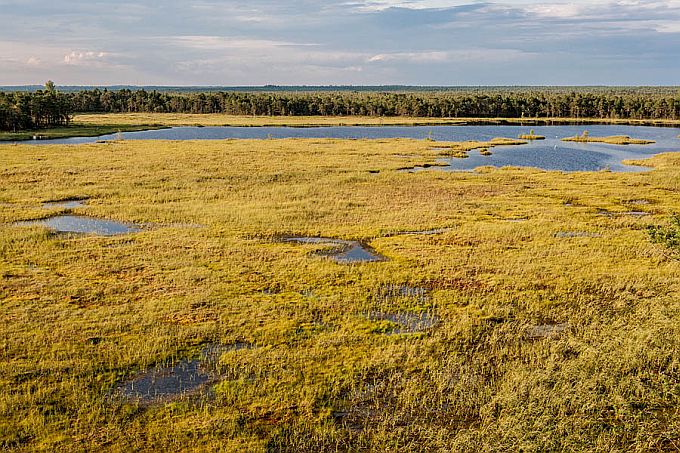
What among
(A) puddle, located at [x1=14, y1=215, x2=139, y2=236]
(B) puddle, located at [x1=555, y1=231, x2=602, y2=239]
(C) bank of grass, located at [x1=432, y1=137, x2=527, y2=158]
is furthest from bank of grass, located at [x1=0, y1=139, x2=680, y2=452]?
(C) bank of grass, located at [x1=432, y1=137, x2=527, y2=158]

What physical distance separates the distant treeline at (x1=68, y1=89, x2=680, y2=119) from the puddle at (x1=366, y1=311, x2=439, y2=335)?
519 ft

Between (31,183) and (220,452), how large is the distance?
1710 inches

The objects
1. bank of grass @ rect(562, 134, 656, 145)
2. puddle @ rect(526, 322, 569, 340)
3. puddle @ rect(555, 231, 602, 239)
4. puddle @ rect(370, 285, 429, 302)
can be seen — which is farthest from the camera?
bank of grass @ rect(562, 134, 656, 145)

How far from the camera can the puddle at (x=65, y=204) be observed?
1570 inches

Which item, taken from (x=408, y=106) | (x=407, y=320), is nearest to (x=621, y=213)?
(x=407, y=320)

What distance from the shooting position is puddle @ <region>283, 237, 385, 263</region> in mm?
28703

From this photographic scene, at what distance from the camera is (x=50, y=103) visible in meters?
115

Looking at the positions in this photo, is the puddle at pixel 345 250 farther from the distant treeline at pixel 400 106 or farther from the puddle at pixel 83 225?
the distant treeline at pixel 400 106

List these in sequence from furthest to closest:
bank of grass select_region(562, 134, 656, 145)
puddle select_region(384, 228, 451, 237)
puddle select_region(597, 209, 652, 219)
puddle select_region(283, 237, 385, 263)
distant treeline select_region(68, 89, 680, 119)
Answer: distant treeline select_region(68, 89, 680, 119)
bank of grass select_region(562, 134, 656, 145)
puddle select_region(597, 209, 652, 219)
puddle select_region(384, 228, 451, 237)
puddle select_region(283, 237, 385, 263)

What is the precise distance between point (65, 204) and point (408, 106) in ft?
478

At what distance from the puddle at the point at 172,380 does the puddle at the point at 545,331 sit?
10.9 m

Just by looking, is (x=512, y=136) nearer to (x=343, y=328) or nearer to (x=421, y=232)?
(x=421, y=232)

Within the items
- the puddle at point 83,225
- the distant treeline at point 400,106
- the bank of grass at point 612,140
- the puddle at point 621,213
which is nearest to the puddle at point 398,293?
the puddle at point 83,225

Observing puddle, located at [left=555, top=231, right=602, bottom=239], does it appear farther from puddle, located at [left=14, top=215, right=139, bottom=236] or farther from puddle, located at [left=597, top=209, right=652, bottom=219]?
puddle, located at [left=14, top=215, right=139, bottom=236]
